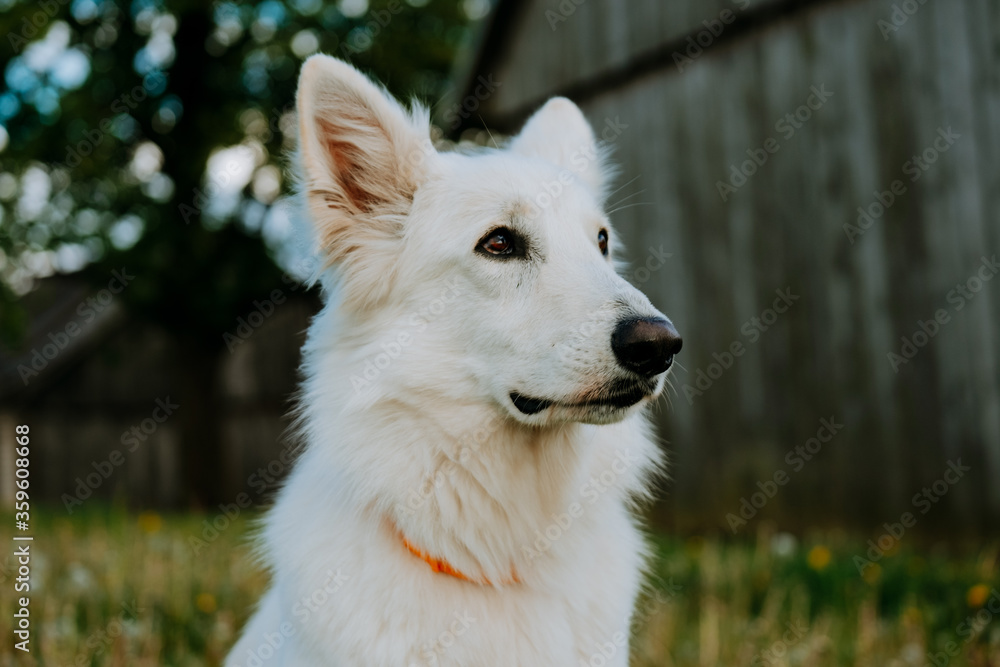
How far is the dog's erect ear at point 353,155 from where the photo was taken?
267 cm

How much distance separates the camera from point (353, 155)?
2.94 meters

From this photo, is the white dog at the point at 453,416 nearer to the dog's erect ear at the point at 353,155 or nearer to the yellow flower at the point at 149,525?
the dog's erect ear at the point at 353,155

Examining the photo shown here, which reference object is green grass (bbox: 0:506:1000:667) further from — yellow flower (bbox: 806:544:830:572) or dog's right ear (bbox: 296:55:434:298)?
dog's right ear (bbox: 296:55:434:298)

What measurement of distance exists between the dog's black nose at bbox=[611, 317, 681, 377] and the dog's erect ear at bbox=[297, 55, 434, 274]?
102 cm

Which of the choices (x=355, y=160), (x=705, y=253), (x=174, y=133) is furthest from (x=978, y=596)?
Result: (x=174, y=133)

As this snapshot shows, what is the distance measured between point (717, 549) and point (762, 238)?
320cm

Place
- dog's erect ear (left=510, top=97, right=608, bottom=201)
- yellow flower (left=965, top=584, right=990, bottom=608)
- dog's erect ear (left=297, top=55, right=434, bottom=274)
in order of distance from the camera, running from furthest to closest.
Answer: yellow flower (left=965, top=584, right=990, bottom=608) → dog's erect ear (left=510, top=97, right=608, bottom=201) → dog's erect ear (left=297, top=55, right=434, bottom=274)

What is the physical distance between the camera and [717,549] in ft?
19.1

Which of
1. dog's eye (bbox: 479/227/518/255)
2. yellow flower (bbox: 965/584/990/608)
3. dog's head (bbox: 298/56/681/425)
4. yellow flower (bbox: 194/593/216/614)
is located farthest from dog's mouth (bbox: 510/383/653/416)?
yellow flower (bbox: 194/593/216/614)

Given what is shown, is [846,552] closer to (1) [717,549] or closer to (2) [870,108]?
(1) [717,549]

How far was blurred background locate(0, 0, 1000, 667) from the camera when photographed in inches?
175

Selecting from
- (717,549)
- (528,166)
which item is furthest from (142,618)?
(717,549)

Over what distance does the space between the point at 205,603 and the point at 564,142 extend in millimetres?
3047

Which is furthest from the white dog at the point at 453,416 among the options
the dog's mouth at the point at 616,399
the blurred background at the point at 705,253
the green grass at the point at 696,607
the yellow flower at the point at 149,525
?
the yellow flower at the point at 149,525
